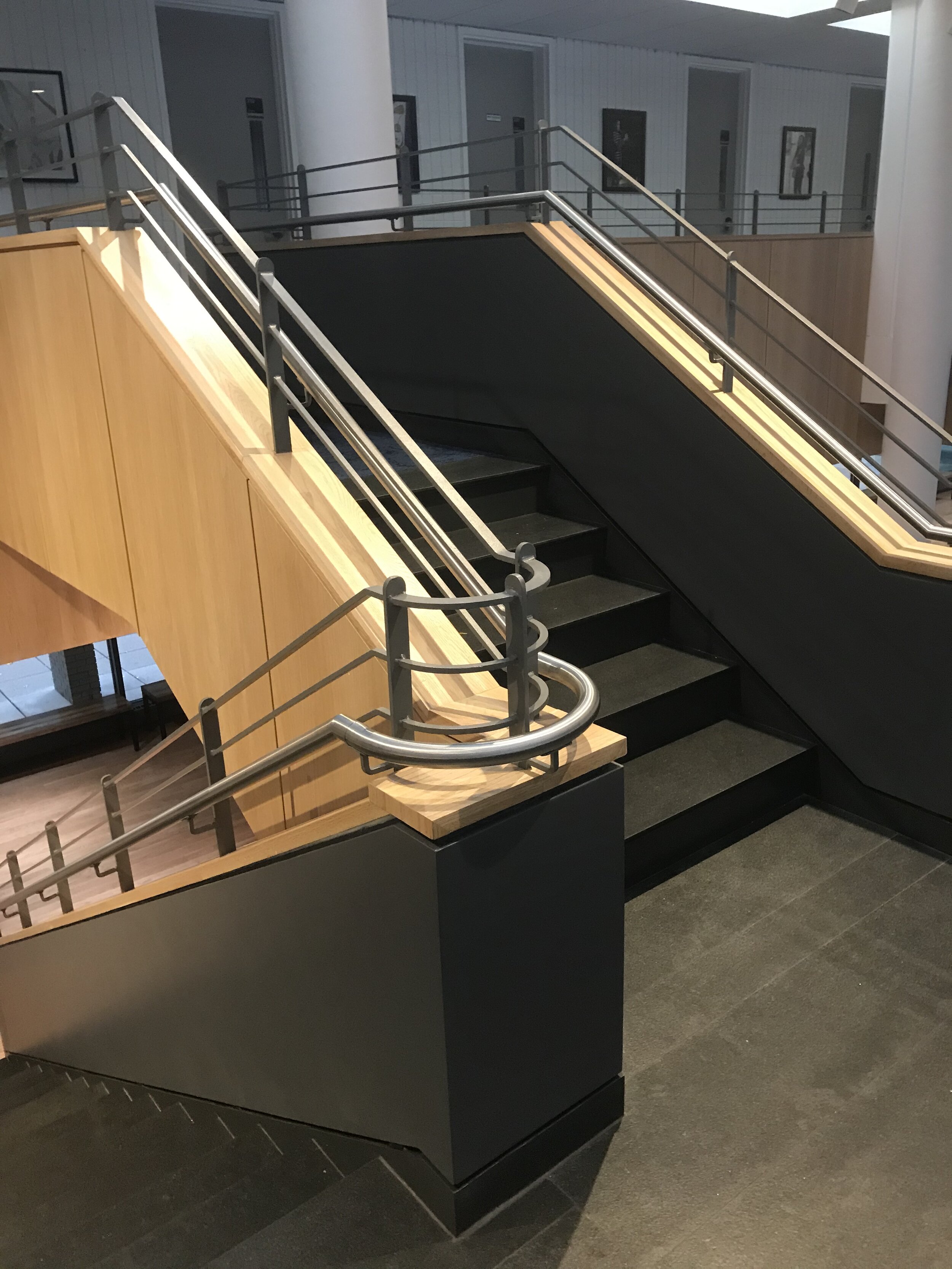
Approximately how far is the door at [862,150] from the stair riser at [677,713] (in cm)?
1257

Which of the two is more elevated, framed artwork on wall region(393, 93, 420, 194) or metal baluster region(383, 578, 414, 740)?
framed artwork on wall region(393, 93, 420, 194)

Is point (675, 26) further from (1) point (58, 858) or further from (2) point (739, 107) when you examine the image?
(1) point (58, 858)

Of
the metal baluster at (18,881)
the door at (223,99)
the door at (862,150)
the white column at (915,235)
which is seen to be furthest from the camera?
the door at (862,150)

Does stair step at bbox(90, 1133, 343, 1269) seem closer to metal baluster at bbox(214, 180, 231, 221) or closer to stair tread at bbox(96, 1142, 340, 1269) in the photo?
stair tread at bbox(96, 1142, 340, 1269)

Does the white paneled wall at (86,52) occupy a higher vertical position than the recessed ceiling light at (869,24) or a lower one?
lower

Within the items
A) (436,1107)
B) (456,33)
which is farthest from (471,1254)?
(456,33)

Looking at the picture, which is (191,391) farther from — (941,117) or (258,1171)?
(941,117)

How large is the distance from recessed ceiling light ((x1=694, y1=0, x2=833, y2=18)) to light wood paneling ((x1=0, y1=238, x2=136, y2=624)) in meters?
8.26

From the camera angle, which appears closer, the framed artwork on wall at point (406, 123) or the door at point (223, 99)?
the door at point (223, 99)

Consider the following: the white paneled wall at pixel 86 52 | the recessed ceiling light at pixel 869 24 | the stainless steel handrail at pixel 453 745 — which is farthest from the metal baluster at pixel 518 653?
the recessed ceiling light at pixel 869 24

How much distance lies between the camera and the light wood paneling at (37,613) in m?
6.10

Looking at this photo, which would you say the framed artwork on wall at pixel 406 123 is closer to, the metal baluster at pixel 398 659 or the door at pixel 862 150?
the door at pixel 862 150

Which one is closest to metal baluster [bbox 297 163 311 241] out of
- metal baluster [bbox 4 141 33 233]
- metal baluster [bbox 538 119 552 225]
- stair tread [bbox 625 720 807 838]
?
metal baluster [bbox 538 119 552 225]

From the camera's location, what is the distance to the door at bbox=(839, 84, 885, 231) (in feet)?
47.6
